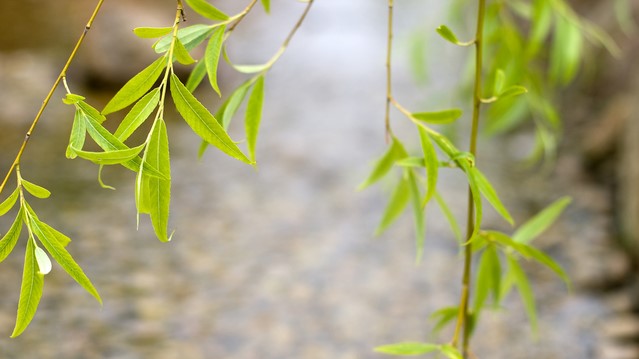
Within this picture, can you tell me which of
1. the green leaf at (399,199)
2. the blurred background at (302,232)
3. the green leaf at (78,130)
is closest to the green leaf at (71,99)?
the green leaf at (78,130)

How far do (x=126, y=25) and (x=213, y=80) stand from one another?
83.9 inches

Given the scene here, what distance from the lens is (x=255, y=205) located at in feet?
5.49

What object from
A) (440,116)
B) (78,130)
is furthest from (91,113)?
(440,116)

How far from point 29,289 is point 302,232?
120cm

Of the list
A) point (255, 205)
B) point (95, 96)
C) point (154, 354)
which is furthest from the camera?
point (95, 96)

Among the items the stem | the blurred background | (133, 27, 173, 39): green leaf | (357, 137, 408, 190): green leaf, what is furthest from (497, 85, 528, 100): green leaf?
the blurred background

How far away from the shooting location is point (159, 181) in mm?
396

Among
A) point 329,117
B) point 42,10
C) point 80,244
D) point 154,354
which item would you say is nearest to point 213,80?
point 154,354

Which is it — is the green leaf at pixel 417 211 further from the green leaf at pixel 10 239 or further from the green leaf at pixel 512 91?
the green leaf at pixel 10 239

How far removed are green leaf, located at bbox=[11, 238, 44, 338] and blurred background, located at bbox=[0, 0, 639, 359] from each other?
2.04ft

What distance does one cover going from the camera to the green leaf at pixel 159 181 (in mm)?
387

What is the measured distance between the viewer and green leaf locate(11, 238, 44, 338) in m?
0.38

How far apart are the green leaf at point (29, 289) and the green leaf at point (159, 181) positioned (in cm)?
7

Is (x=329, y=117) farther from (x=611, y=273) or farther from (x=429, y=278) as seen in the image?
(x=611, y=273)
